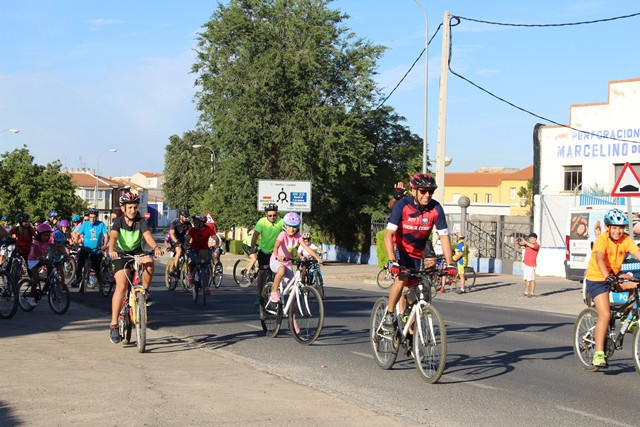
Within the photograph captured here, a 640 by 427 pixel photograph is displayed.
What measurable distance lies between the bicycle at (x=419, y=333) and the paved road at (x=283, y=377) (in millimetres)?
183

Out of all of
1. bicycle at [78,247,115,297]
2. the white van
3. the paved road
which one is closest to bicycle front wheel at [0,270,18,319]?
the paved road

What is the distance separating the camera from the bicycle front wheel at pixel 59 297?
15258 millimetres

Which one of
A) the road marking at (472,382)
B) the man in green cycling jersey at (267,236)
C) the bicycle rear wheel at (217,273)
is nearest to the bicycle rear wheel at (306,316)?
the man in green cycling jersey at (267,236)

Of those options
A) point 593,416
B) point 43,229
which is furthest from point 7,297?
point 593,416

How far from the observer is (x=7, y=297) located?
14273 millimetres

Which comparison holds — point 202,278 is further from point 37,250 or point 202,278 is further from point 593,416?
point 593,416

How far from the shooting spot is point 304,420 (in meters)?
6.94

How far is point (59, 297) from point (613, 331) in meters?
9.40

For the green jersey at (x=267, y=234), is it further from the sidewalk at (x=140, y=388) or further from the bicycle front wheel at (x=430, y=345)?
the bicycle front wheel at (x=430, y=345)

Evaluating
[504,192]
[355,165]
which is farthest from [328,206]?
[504,192]

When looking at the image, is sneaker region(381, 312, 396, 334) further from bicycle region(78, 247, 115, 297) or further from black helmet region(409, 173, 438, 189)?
bicycle region(78, 247, 115, 297)

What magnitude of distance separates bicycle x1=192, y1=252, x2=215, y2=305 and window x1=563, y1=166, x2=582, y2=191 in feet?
81.1

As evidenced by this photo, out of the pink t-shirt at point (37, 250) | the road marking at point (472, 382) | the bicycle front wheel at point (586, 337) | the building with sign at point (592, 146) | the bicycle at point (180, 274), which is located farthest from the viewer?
the building with sign at point (592, 146)

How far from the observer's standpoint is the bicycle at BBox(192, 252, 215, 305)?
725 inches
